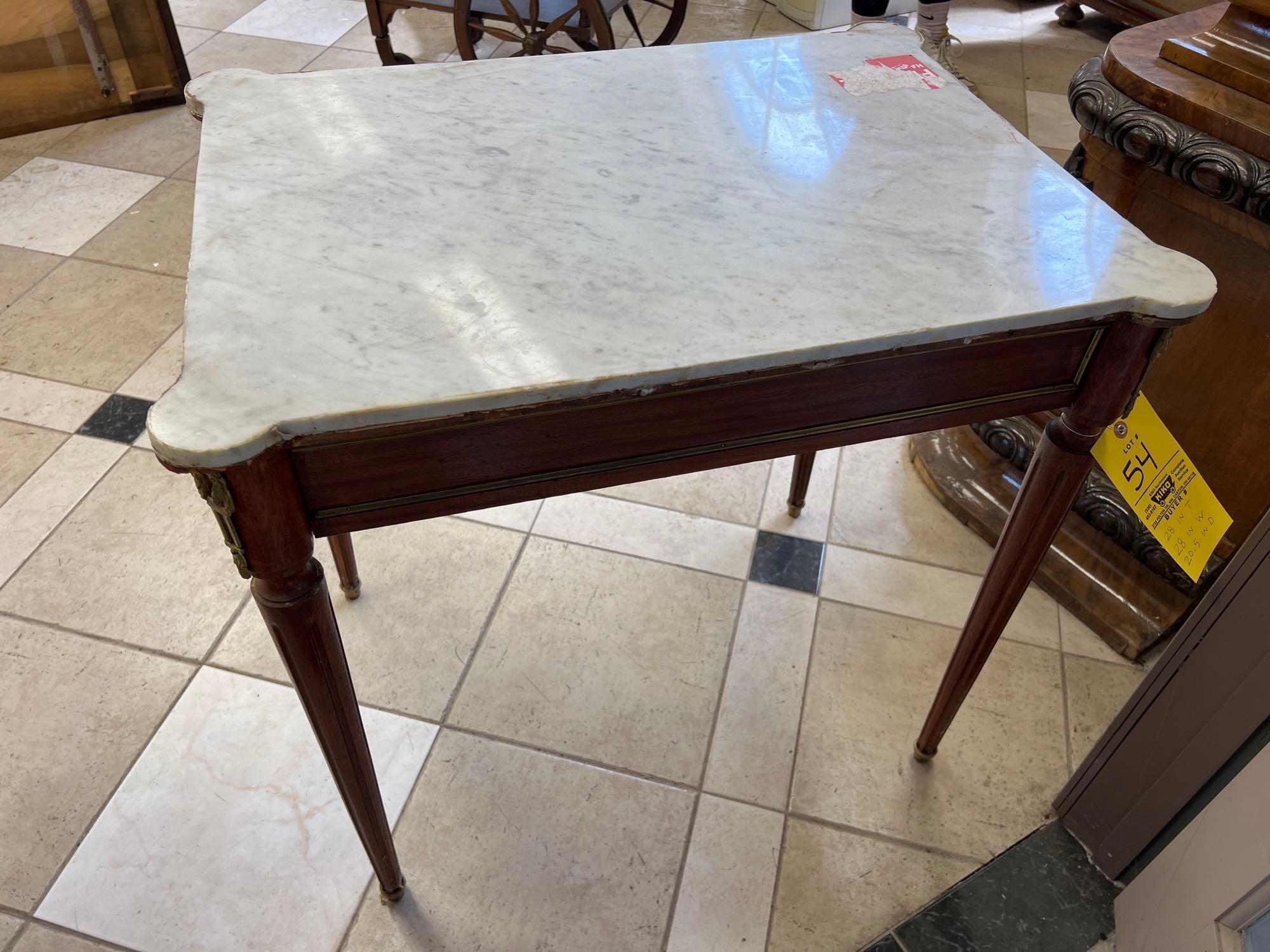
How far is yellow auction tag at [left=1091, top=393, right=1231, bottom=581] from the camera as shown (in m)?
0.92

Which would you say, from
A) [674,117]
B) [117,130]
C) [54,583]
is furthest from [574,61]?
[117,130]

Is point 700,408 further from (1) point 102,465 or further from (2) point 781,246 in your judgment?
(1) point 102,465

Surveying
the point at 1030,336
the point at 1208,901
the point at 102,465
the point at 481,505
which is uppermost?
the point at 1030,336

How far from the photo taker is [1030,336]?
799 millimetres

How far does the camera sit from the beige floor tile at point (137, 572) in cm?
148

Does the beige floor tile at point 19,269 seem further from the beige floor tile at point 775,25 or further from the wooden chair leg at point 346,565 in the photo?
the beige floor tile at point 775,25

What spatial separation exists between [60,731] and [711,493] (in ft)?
3.61

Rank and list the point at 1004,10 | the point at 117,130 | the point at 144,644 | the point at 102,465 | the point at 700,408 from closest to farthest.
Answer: the point at 700,408, the point at 144,644, the point at 102,465, the point at 117,130, the point at 1004,10

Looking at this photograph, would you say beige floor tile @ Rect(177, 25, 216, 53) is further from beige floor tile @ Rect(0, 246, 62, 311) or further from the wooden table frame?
the wooden table frame

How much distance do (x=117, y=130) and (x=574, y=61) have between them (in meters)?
2.14

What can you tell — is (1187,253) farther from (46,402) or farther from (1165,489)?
(46,402)

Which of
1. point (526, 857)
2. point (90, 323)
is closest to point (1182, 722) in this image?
point (526, 857)

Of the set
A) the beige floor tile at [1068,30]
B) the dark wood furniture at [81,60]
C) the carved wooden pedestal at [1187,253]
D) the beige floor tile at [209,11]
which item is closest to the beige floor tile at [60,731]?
the carved wooden pedestal at [1187,253]

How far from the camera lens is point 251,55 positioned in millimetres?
3062
